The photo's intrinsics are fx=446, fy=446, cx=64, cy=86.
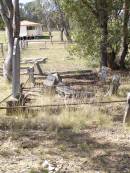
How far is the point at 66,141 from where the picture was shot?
23.2 feet

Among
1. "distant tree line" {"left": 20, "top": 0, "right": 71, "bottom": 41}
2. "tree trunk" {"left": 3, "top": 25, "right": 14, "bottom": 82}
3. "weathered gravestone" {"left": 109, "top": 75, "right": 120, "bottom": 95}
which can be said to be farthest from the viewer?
"distant tree line" {"left": 20, "top": 0, "right": 71, "bottom": 41}

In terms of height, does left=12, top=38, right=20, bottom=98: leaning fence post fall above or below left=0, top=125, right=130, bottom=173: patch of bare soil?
above

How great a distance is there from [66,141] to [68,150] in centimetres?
49

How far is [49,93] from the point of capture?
12625mm

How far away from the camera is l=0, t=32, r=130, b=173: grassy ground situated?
594 centimetres

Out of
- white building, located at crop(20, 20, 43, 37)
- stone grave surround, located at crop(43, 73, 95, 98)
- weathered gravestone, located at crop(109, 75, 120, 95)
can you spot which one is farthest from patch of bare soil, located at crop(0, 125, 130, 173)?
white building, located at crop(20, 20, 43, 37)

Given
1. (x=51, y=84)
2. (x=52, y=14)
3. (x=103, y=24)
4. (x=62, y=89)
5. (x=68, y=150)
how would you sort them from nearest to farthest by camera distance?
(x=68, y=150) → (x=62, y=89) → (x=51, y=84) → (x=103, y=24) → (x=52, y=14)

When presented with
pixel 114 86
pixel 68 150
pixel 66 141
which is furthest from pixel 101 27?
pixel 68 150

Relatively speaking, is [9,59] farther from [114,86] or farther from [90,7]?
[114,86]

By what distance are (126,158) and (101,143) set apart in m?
0.81

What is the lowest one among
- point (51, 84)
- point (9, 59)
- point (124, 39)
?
point (51, 84)

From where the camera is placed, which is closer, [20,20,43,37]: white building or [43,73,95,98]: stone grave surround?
[43,73,95,98]: stone grave surround

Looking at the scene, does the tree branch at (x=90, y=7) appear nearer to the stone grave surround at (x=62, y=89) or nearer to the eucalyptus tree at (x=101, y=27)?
the eucalyptus tree at (x=101, y=27)

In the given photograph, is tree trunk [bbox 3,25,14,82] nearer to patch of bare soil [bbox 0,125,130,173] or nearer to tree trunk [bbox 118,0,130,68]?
tree trunk [bbox 118,0,130,68]
